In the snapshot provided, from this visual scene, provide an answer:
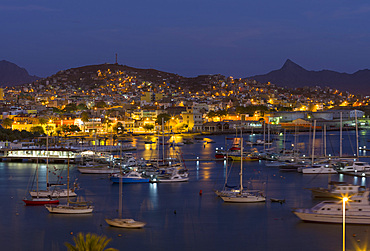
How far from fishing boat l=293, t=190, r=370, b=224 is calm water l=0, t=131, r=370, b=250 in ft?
0.63

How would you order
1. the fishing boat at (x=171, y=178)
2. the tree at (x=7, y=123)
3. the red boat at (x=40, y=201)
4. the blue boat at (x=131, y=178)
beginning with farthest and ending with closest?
the tree at (x=7, y=123)
the fishing boat at (x=171, y=178)
the blue boat at (x=131, y=178)
the red boat at (x=40, y=201)

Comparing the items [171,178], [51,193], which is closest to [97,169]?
[171,178]

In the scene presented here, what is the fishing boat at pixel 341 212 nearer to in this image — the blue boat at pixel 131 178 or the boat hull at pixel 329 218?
the boat hull at pixel 329 218

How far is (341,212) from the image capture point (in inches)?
581

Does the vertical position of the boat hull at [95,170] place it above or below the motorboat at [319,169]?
below

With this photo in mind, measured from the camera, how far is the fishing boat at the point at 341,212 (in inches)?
577

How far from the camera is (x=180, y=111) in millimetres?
69125

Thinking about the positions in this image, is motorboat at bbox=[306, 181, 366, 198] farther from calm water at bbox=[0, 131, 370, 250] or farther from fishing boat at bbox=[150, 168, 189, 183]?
fishing boat at bbox=[150, 168, 189, 183]

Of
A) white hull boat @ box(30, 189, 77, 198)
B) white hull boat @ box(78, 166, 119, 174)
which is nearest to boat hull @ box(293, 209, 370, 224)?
white hull boat @ box(30, 189, 77, 198)

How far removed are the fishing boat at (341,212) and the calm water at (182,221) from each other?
191 mm

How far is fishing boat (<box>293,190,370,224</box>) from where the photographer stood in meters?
14.6

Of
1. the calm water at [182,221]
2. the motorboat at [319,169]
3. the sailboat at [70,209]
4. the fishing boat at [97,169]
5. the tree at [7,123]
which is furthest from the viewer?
the tree at [7,123]

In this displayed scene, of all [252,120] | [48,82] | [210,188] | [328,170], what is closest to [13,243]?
[210,188]

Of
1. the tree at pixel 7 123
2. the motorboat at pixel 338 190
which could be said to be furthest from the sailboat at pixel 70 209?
the tree at pixel 7 123
